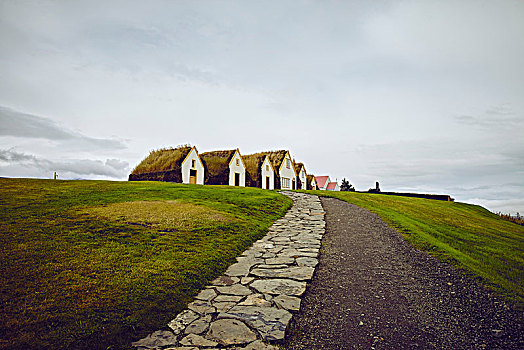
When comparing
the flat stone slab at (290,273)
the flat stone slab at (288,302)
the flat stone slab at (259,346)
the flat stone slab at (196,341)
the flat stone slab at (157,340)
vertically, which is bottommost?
the flat stone slab at (259,346)

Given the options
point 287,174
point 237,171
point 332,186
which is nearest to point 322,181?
point 332,186

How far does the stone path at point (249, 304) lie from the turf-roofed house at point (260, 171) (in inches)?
1148

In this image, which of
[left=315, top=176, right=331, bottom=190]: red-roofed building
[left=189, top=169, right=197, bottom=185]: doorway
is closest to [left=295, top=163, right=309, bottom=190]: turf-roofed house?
[left=315, top=176, right=331, bottom=190]: red-roofed building

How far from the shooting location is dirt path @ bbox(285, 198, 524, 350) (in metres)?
4.94

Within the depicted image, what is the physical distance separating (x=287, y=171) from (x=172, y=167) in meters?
19.8

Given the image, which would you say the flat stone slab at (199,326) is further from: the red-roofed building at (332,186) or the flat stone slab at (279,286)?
the red-roofed building at (332,186)

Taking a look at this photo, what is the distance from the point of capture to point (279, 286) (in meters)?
6.84

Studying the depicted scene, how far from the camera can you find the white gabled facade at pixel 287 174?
4431 centimetres

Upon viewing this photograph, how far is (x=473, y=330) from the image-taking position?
17.5 ft

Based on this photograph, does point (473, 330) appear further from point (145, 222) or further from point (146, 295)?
point (145, 222)

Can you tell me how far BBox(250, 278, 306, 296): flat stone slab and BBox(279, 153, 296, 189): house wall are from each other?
120 ft

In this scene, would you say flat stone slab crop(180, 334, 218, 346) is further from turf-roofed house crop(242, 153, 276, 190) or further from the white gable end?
the white gable end

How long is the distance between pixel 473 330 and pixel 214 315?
4753 mm

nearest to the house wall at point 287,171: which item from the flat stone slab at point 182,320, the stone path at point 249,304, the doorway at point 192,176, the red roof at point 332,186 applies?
the doorway at point 192,176
